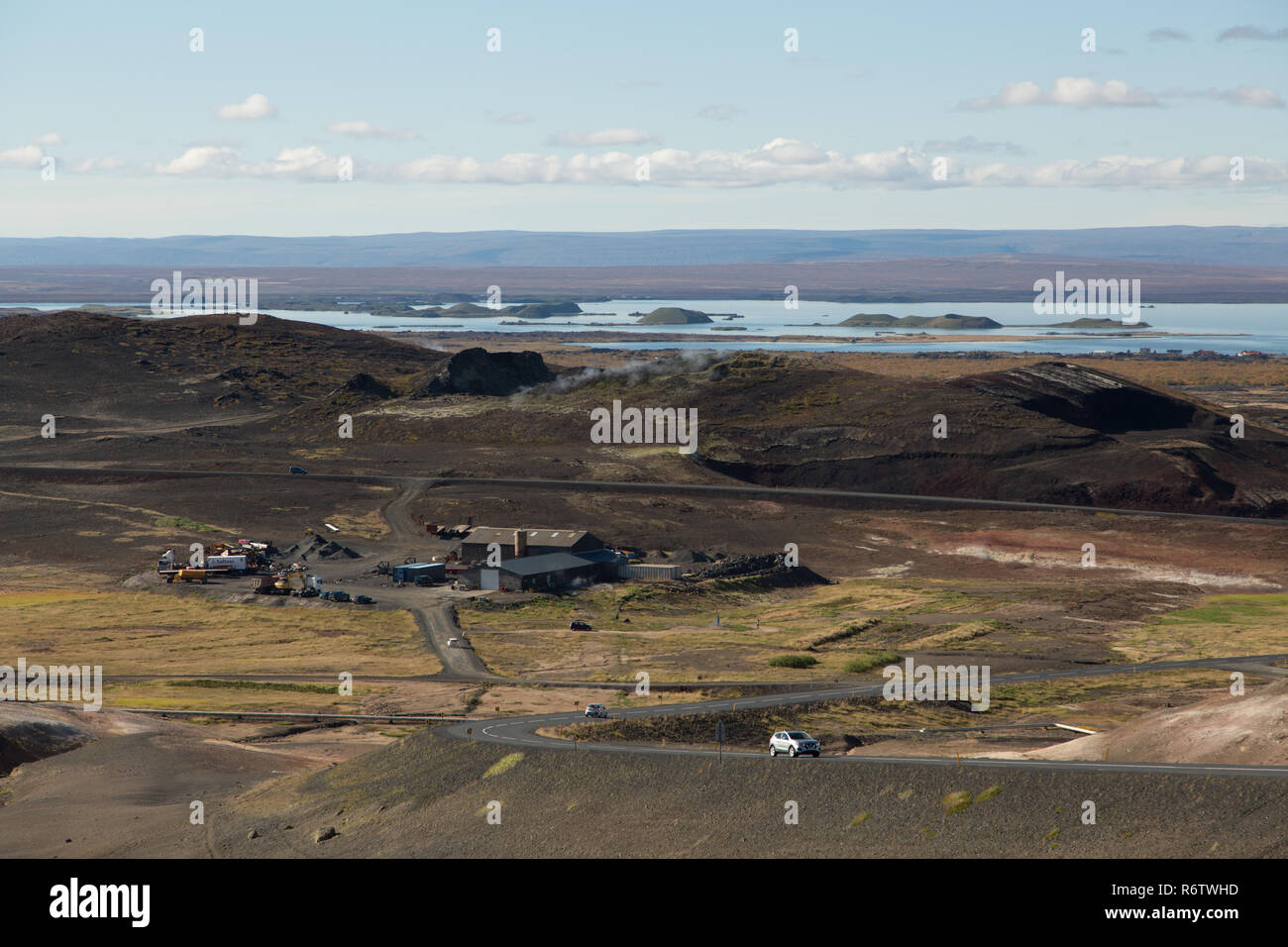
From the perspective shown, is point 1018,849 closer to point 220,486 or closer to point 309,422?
point 220,486

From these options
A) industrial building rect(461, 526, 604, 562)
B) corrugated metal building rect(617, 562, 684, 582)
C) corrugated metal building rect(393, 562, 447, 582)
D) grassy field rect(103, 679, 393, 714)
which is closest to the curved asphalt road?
grassy field rect(103, 679, 393, 714)

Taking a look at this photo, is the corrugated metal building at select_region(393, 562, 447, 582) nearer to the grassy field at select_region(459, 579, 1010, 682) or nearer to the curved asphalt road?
the grassy field at select_region(459, 579, 1010, 682)

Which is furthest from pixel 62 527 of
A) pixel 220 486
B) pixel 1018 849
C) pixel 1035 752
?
pixel 1018 849

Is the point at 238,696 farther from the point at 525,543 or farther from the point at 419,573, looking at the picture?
the point at 525,543

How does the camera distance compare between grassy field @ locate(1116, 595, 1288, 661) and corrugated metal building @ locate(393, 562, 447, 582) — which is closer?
grassy field @ locate(1116, 595, 1288, 661)

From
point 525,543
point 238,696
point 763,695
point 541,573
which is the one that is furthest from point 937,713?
point 525,543
